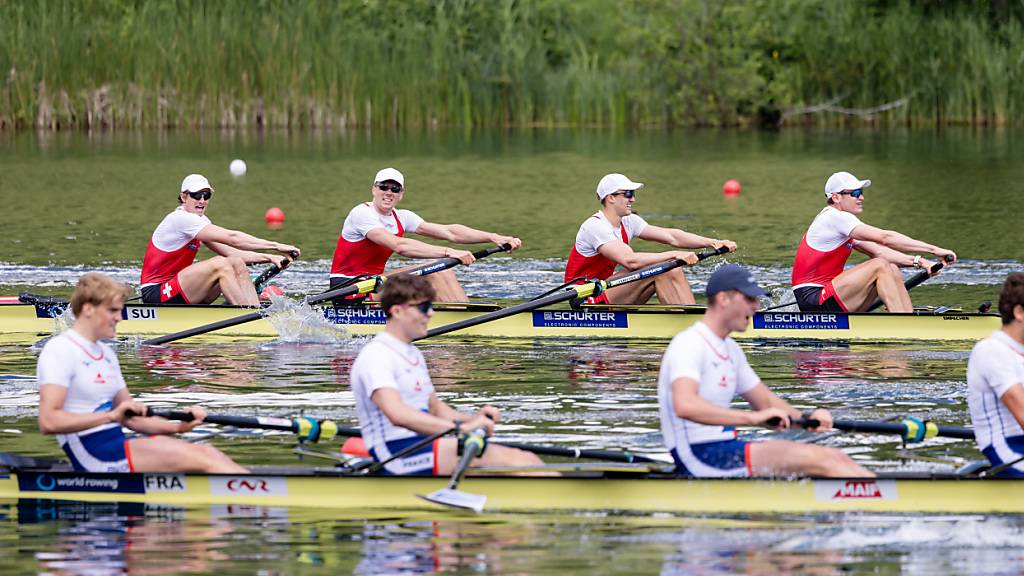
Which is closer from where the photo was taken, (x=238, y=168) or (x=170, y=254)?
(x=170, y=254)

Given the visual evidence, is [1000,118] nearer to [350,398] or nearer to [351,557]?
[350,398]

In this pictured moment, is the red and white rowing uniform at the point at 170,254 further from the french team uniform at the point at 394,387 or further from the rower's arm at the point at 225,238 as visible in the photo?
the french team uniform at the point at 394,387

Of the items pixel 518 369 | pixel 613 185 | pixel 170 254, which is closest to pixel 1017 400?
pixel 518 369

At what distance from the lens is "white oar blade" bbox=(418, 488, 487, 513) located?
877 centimetres

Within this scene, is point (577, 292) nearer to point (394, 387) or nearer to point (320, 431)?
point (320, 431)

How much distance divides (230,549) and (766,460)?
9.11ft

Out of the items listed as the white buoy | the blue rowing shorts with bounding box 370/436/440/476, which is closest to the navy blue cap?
the blue rowing shorts with bounding box 370/436/440/476

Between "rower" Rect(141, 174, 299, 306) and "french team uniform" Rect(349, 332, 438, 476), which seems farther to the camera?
"rower" Rect(141, 174, 299, 306)

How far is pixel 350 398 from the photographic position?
1245 cm

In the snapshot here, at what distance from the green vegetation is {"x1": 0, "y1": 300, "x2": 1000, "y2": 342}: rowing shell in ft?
72.9

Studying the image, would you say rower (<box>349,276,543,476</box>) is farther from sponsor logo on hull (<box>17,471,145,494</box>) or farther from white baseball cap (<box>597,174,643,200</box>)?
white baseball cap (<box>597,174,643,200</box>)

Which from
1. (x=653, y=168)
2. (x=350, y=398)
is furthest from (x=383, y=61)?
(x=350, y=398)

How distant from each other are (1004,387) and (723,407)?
1419 millimetres

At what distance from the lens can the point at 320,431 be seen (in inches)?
359
